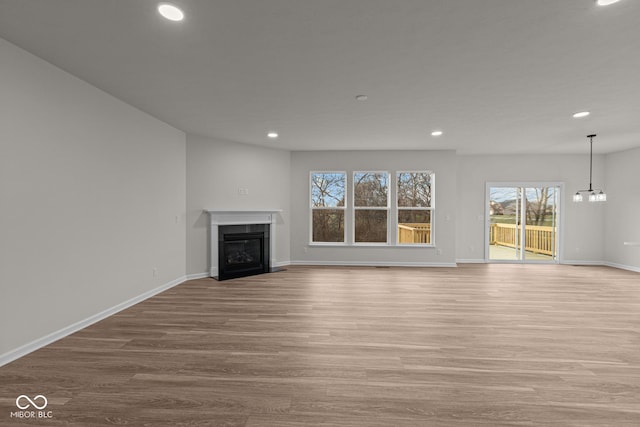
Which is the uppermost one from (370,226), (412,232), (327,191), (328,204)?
(327,191)

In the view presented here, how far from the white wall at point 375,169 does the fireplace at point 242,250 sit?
816mm

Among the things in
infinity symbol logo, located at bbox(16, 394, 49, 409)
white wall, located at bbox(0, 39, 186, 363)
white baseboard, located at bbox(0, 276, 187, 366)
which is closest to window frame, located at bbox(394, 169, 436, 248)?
white wall, located at bbox(0, 39, 186, 363)

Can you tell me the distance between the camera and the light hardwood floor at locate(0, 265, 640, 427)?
174 centimetres

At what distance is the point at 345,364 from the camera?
2279mm

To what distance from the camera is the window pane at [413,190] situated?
6488 mm

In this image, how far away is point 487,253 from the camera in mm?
6789

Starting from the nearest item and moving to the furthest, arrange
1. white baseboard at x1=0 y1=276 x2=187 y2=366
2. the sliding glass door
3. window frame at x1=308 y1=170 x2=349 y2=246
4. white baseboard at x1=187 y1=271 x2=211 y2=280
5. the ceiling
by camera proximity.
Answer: the ceiling < white baseboard at x1=0 y1=276 x2=187 y2=366 < white baseboard at x1=187 y1=271 x2=211 y2=280 < window frame at x1=308 y1=170 x2=349 y2=246 < the sliding glass door

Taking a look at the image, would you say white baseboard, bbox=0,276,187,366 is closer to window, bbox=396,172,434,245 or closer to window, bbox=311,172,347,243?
window, bbox=311,172,347,243

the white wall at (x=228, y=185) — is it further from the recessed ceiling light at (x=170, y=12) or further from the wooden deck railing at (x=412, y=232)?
the recessed ceiling light at (x=170, y=12)

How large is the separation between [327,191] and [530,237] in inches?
202

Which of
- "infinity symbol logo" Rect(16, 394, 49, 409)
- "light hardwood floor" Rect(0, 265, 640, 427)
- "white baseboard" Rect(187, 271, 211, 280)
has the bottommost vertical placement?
"infinity symbol logo" Rect(16, 394, 49, 409)

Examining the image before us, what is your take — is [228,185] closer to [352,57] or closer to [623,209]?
[352,57]

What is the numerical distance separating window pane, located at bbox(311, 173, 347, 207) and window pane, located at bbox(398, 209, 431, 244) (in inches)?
57.4

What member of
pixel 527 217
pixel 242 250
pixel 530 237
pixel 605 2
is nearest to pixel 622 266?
pixel 530 237
